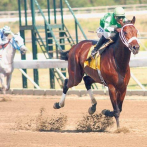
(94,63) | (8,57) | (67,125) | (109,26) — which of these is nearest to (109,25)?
(109,26)

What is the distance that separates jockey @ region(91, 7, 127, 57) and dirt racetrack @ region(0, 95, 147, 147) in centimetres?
141

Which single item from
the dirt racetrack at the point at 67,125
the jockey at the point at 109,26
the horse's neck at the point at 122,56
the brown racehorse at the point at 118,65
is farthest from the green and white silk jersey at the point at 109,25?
the dirt racetrack at the point at 67,125

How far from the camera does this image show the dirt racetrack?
24.4ft

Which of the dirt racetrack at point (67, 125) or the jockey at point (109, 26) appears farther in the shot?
the jockey at point (109, 26)

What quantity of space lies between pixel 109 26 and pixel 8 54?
516cm

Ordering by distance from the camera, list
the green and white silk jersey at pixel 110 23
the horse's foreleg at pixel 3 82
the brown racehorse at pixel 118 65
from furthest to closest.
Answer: the horse's foreleg at pixel 3 82, the green and white silk jersey at pixel 110 23, the brown racehorse at pixel 118 65

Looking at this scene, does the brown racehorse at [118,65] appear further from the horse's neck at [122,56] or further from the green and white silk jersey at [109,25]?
the green and white silk jersey at [109,25]

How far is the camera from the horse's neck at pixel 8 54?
13555 millimetres

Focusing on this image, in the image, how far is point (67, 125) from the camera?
9.37m

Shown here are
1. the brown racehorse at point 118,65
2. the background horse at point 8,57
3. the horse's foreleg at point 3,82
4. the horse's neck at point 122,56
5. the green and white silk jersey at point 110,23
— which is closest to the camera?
the brown racehorse at point 118,65

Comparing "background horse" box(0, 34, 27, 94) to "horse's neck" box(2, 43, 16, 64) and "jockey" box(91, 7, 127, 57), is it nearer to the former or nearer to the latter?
"horse's neck" box(2, 43, 16, 64)

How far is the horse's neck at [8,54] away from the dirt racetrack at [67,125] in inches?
36.6

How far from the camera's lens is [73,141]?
24.8 ft

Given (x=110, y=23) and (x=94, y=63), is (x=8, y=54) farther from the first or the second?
(x=110, y=23)
